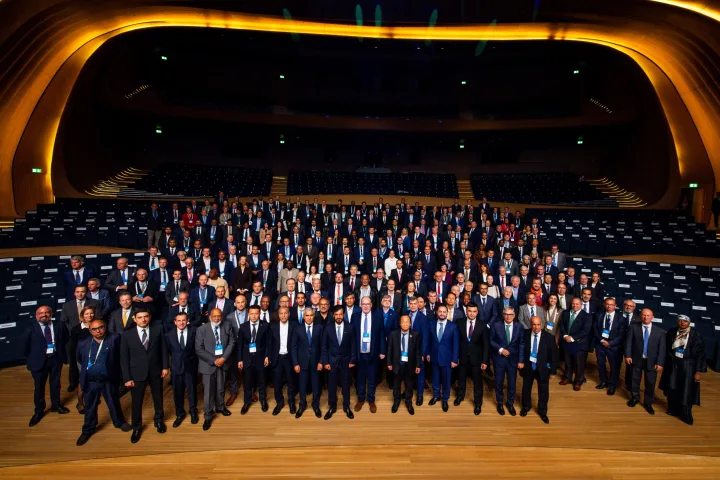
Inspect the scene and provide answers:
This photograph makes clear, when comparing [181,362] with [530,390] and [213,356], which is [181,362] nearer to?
[213,356]

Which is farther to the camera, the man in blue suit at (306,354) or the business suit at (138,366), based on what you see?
the man in blue suit at (306,354)

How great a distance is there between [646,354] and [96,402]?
22.2ft

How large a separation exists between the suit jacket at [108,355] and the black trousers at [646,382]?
6471mm

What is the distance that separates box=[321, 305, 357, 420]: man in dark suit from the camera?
15.3ft

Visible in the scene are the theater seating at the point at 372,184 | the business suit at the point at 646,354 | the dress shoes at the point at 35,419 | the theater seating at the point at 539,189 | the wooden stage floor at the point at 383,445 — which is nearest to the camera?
the wooden stage floor at the point at 383,445

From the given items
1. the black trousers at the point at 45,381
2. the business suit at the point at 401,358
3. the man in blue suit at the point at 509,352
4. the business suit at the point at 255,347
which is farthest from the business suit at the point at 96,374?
the man in blue suit at the point at 509,352

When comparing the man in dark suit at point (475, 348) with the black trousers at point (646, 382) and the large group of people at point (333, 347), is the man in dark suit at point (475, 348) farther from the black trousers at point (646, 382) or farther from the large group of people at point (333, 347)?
the black trousers at point (646, 382)

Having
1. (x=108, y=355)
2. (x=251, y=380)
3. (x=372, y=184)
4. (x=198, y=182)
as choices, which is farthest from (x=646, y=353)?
(x=198, y=182)

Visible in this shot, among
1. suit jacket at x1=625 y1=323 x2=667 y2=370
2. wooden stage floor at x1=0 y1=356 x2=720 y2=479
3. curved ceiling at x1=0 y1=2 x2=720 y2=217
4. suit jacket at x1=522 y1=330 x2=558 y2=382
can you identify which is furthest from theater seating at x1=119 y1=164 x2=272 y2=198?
suit jacket at x1=625 y1=323 x2=667 y2=370

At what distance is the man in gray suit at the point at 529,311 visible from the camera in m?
5.50

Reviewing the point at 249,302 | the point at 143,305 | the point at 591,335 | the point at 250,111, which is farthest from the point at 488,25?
the point at 143,305

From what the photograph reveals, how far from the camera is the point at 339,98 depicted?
69.6 feet

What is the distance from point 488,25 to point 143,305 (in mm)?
15103

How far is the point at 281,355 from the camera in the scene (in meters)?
4.70
